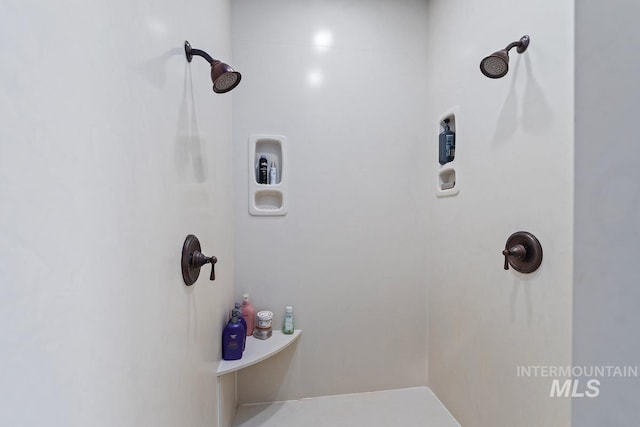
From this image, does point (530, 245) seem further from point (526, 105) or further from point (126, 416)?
point (126, 416)

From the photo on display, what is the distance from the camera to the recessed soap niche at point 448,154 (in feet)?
4.41

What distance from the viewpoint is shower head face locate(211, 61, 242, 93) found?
0.82 m

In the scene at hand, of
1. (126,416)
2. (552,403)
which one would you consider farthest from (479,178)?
(126,416)

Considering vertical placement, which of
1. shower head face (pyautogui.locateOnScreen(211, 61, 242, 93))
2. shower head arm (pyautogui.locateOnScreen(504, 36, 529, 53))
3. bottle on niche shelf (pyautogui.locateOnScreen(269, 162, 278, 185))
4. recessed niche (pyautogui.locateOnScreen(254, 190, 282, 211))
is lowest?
recessed niche (pyautogui.locateOnScreen(254, 190, 282, 211))

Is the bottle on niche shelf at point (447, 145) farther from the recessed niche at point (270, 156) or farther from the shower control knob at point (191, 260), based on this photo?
the shower control knob at point (191, 260)

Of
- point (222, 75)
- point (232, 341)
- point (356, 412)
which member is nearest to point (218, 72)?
point (222, 75)

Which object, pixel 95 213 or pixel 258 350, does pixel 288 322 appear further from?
pixel 95 213

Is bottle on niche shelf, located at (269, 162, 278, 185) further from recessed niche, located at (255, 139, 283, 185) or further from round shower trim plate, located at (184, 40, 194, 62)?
round shower trim plate, located at (184, 40, 194, 62)

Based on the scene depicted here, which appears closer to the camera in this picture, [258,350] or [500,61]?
[500,61]

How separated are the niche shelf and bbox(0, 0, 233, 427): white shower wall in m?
0.33

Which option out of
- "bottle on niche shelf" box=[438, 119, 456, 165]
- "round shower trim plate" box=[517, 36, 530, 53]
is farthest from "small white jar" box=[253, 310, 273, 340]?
"round shower trim plate" box=[517, 36, 530, 53]

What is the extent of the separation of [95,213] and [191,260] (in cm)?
41

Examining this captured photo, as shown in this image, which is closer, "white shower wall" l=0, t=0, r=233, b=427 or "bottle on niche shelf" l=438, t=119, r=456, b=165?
"white shower wall" l=0, t=0, r=233, b=427

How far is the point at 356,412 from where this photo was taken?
1424 mm
